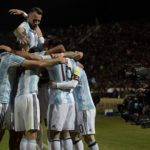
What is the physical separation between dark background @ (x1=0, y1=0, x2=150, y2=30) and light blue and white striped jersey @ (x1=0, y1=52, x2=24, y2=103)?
86.2ft

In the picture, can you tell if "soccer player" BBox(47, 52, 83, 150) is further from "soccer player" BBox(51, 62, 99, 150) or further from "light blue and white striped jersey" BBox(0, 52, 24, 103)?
"light blue and white striped jersey" BBox(0, 52, 24, 103)

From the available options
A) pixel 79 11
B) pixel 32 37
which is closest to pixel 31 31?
pixel 32 37

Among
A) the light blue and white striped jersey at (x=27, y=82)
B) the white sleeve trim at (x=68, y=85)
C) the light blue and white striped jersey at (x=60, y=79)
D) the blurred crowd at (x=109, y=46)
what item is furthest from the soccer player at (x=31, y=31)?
the blurred crowd at (x=109, y=46)

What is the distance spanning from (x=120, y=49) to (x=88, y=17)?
21.6ft

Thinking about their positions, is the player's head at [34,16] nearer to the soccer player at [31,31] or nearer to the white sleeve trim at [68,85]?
the soccer player at [31,31]

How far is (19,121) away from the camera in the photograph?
20.4 ft

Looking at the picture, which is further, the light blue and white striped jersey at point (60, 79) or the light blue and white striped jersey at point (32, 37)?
the light blue and white striped jersey at point (32, 37)

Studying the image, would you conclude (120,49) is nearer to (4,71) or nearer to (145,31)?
(145,31)

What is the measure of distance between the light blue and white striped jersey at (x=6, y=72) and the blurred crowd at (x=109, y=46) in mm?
16054

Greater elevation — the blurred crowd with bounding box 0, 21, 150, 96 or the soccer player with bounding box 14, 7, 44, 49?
the blurred crowd with bounding box 0, 21, 150, 96

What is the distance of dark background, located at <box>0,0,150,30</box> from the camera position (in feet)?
109

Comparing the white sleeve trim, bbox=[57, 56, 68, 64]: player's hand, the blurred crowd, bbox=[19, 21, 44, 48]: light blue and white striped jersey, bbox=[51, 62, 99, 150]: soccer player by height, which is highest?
the blurred crowd

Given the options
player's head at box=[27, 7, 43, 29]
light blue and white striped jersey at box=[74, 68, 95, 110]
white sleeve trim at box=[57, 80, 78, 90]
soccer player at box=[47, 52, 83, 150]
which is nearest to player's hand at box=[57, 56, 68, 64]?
soccer player at box=[47, 52, 83, 150]

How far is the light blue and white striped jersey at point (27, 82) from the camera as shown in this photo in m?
6.24
